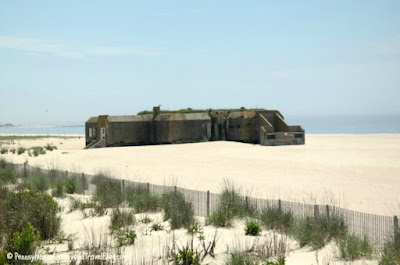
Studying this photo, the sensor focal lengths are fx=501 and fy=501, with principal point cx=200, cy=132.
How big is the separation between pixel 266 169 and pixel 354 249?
53.0ft

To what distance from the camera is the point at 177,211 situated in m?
11.0

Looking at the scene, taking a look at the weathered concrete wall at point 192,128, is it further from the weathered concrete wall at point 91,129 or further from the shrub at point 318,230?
the shrub at point 318,230

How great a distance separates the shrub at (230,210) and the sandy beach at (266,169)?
199cm

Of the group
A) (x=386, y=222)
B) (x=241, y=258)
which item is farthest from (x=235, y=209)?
(x=241, y=258)

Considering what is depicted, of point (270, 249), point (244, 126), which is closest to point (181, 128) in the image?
point (244, 126)

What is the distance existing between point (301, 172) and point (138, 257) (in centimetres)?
1561

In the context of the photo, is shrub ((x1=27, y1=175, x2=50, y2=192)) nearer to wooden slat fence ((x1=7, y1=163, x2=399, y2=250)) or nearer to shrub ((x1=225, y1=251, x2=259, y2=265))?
wooden slat fence ((x1=7, y1=163, x2=399, y2=250))

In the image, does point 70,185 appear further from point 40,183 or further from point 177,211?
point 177,211

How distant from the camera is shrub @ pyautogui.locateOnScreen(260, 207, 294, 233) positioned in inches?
412

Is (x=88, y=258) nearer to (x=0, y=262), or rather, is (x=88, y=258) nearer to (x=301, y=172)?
(x=0, y=262)

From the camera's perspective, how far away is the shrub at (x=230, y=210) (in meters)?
11.0

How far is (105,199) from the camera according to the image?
527 inches

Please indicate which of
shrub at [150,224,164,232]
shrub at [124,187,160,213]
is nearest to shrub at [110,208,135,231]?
shrub at [150,224,164,232]

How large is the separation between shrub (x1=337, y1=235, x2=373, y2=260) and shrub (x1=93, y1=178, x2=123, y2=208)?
6393 millimetres
